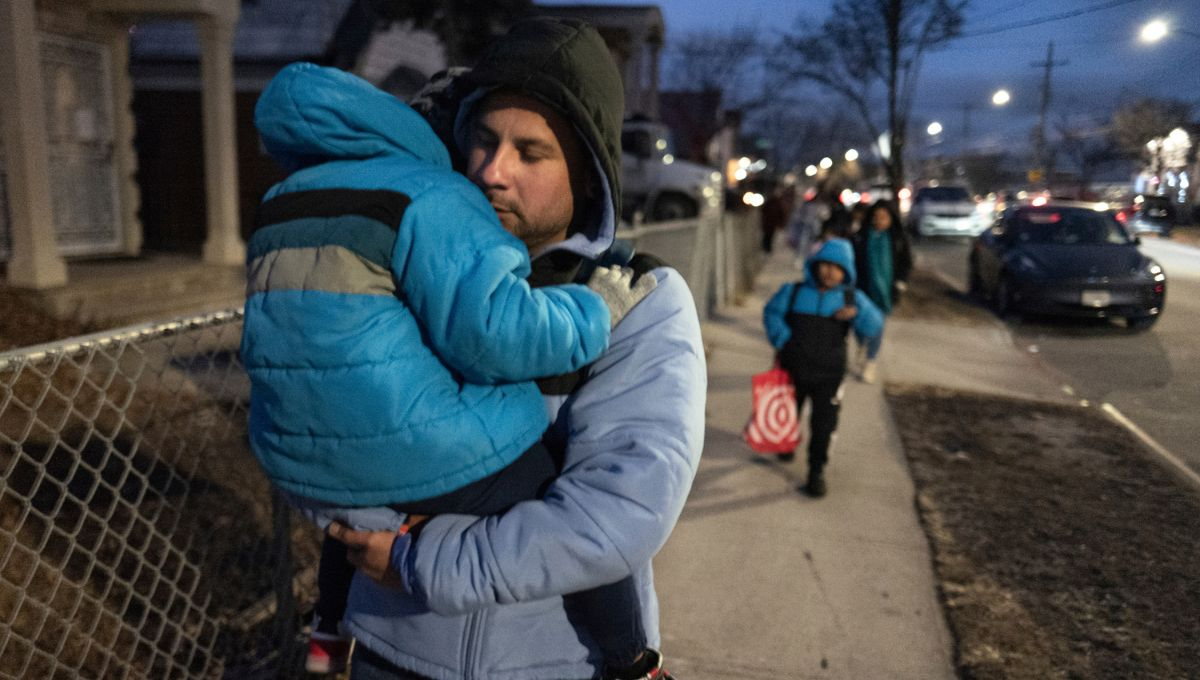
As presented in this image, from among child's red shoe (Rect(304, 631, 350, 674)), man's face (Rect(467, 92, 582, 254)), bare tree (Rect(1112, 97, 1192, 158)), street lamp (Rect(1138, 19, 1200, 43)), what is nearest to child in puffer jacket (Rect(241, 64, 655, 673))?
man's face (Rect(467, 92, 582, 254))

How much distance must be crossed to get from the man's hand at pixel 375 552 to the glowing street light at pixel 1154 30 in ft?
11.5

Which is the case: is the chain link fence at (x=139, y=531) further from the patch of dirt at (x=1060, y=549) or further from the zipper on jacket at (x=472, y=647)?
the patch of dirt at (x=1060, y=549)

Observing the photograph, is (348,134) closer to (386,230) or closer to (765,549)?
(386,230)

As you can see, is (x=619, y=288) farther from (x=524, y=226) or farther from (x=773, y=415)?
(x=773, y=415)

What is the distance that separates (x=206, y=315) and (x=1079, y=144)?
5.72m

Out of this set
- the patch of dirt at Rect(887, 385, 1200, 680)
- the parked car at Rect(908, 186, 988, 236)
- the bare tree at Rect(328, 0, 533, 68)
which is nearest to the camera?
the patch of dirt at Rect(887, 385, 1200, 680)

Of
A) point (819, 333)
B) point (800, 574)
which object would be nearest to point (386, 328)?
point (800, 574)

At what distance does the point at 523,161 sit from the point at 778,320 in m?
4.10

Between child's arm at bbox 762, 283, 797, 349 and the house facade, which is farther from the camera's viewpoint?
the house facade

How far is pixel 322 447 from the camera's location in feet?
4.43

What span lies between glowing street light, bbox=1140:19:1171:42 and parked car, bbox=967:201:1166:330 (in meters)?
3.82

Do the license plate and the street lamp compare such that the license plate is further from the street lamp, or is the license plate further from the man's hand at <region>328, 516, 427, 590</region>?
the man's hand at <region>328, 516, 427, 590</region>

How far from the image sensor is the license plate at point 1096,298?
9.56 m

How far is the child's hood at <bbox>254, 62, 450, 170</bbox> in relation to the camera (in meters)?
1.39
